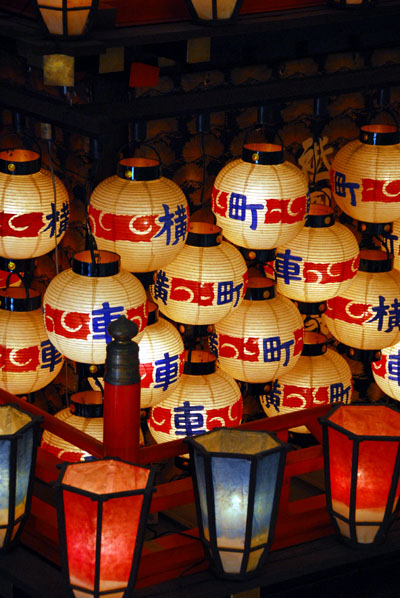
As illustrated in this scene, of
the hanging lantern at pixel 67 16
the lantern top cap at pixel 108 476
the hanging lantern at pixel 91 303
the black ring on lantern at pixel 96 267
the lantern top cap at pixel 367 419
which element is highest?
the hanging lantern at pixel 67 16

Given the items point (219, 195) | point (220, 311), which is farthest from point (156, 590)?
point (219, 195)

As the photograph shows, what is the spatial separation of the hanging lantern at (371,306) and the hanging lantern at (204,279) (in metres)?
0.70

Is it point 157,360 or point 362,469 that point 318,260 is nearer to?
point 157,360

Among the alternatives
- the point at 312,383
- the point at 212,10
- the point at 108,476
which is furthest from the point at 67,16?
the point at 312,383

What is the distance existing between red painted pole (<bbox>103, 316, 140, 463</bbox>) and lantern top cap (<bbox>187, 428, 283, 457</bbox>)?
256 mm

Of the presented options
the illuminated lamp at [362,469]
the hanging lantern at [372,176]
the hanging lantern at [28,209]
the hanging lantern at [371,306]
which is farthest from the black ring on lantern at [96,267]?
the hanging lantern at [371,306]

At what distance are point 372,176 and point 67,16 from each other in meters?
1.57

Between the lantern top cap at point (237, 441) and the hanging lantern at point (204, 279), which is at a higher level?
the hanging lantern at point (204, 279)

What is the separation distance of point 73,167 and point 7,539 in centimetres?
184

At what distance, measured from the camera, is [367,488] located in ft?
12.0

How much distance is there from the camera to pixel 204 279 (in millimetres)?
4301

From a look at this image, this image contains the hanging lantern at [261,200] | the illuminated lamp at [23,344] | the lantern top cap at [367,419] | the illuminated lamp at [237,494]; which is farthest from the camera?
the illuminated lamp at [23,344]

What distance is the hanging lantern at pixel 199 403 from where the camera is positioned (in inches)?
180

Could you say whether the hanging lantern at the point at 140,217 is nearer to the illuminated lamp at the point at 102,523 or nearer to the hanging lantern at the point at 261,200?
the hanging lantern at the point at 261,200
